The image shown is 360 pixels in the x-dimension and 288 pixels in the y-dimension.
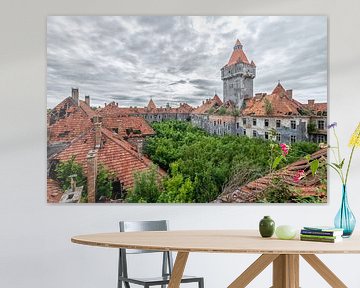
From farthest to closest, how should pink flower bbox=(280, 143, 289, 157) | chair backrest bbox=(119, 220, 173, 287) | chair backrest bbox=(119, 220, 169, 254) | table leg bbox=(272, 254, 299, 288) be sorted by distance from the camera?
pink flower bbox=(280, 143, 289, 157)
chair backrest bbox=(119, 220, 169, 254)
chair backrest bbox=(119, 220, 173, 287)
table leg bbox=(272, 254, 299, 288)

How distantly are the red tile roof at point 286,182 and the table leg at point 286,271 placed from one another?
1.98 m

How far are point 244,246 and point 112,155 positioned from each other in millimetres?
2691

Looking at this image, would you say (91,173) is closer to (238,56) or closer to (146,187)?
(146,187)

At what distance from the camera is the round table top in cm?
380

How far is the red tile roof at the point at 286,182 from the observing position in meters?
6.41

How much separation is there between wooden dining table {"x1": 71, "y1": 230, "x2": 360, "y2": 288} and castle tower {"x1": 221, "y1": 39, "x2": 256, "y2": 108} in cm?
177

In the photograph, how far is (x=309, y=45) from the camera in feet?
21.1

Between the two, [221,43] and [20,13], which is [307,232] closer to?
[221,43]

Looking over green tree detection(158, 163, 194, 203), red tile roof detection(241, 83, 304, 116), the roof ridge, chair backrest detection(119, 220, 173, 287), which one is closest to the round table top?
chair backrest detection(119, 220, 173, 287)

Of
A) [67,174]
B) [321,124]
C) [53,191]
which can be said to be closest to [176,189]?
[67,174]

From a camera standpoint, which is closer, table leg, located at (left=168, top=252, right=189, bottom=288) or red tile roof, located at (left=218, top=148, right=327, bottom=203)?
table leg, located at (left=168, top=252, right=189, bottom=288)

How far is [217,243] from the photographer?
13.5ft

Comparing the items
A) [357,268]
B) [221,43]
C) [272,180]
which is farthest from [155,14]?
[357,268]

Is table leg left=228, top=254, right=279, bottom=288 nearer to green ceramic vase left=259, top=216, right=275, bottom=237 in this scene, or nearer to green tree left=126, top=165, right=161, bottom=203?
green ceramic vase left=259, top=216, right=275, bottom=237
